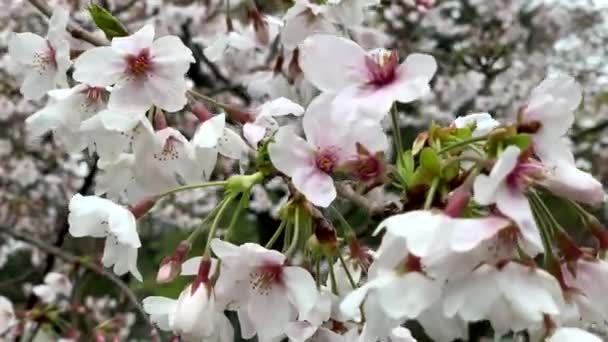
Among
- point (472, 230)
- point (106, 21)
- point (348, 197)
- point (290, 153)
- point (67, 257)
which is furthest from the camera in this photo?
point (67, 257)

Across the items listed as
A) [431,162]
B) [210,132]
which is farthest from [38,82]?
[431,162]

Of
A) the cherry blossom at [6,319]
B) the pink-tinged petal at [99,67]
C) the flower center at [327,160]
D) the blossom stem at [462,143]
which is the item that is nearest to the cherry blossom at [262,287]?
the flower center at [327,160]

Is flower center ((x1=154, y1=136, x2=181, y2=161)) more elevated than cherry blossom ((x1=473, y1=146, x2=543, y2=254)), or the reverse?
cherry blossom ((x1=473, y1=146, x2=543, y2=254))

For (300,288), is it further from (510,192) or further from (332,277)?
(510,192)

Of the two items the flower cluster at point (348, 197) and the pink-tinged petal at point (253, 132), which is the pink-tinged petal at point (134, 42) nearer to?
the flower cluster at point (348, 197)

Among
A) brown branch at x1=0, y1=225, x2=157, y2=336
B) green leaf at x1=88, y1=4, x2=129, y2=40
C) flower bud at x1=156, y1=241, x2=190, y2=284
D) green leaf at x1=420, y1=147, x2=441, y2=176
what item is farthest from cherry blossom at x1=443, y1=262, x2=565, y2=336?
brown branch at x1=0, y1=225, x2=157, y2=336

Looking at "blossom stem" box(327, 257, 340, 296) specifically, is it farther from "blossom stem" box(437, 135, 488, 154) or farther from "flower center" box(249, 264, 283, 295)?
"blossom stem" box(437, 135, 488, 154)

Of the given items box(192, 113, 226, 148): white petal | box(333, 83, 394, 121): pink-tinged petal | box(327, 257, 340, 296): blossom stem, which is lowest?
box(327, 257, 340, 296): blossom stem
